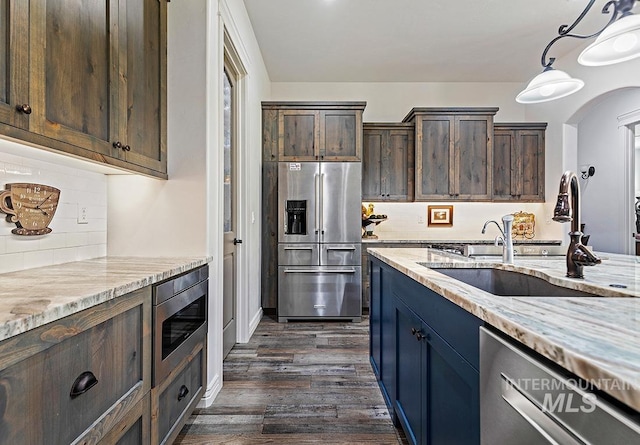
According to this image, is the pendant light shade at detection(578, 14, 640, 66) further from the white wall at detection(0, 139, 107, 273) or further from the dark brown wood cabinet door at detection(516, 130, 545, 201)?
the dark brown wood cabinet door at detection(516, 130, 545, 201)

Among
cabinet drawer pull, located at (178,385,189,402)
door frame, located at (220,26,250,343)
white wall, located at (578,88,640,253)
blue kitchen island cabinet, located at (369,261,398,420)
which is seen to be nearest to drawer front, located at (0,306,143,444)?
cabinet drawer pull, located at (178,385,189,402)

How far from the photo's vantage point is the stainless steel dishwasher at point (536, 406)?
47 centimetres

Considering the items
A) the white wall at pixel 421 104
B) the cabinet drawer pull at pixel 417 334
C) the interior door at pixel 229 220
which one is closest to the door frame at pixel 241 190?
the interior door at pixel 229 220

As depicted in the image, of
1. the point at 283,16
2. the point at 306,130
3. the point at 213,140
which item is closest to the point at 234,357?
the point at 213,140

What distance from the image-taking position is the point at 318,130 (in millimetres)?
3996

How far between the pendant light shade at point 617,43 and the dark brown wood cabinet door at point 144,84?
87.6 inches

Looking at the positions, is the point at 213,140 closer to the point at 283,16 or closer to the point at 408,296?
the point at 408,296

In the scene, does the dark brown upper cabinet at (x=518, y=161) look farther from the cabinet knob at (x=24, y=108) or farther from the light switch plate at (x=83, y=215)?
the cabinet knob at (x=24, y=108)

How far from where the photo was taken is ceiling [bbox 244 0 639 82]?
10.3 feet

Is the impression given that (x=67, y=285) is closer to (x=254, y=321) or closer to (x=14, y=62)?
(x=14, y=62)

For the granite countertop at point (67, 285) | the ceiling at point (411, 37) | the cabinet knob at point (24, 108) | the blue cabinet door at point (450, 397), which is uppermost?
the ceiling at point (411, 37)

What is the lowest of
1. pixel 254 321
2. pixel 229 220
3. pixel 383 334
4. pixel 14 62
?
pixel 254 321

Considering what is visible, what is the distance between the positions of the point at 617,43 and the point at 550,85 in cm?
41

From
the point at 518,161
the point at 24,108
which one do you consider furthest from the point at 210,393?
the point at 518,161
